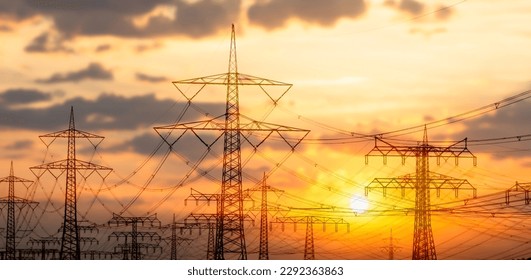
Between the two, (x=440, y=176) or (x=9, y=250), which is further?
(x=9, y=250)

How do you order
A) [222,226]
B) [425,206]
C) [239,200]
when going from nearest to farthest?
[239,200]
[222,226]
[425,206]

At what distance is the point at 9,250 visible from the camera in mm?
111938

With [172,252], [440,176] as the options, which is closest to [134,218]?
[172,252]
